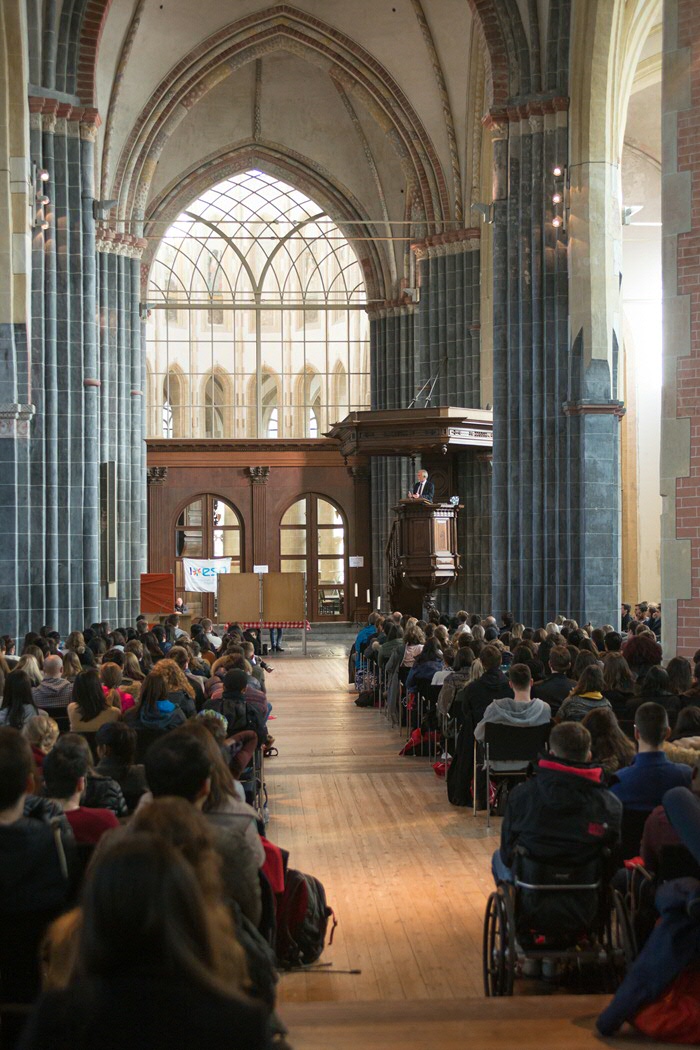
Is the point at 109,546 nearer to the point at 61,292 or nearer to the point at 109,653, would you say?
the point at 61,292

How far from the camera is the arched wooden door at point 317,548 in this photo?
34375 millimetres

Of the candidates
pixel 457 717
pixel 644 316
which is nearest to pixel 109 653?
pixel 457 717

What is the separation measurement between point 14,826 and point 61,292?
15.9 meters

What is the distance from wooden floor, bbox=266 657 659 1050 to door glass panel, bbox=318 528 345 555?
69.1 ft

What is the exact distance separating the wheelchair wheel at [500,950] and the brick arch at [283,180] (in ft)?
97.2

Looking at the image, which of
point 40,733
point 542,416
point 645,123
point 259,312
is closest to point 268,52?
point 259,312

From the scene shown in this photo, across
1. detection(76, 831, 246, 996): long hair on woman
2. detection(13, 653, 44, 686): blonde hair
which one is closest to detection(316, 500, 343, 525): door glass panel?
detection(13, 653, 44, 686): blonde hair

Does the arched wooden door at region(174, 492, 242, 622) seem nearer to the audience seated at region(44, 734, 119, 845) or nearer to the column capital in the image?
the column capital

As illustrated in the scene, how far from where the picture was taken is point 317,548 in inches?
1359

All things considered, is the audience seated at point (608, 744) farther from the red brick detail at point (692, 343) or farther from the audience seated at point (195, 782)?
the red brick detail at point (692, 343)

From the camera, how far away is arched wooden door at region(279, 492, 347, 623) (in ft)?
113

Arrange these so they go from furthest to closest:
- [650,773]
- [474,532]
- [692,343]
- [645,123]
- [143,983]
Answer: [645,123], [474,532], [692,343], [650,773], [143,983]

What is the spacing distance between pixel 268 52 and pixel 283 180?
5.24 metres

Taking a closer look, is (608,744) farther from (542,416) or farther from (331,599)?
(331,599)
